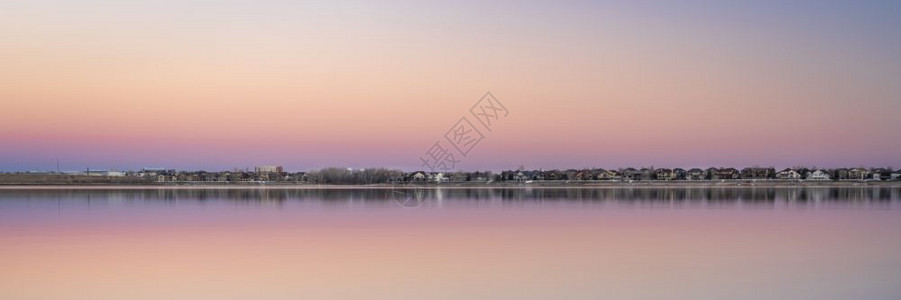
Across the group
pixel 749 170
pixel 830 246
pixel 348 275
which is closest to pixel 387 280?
pixel 348 275

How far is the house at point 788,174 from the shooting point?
75794 mm

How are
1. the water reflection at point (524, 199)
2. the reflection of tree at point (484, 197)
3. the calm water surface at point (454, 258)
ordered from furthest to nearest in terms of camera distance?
the reflection of tree at point (484, 197)
the water reflection at point (524, 199)
the calm water surface at point (454, 258)

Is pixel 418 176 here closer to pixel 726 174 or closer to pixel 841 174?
pixel 726 174

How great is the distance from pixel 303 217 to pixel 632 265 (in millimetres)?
10388

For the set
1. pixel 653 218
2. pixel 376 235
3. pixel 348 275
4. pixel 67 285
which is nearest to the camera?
pixel 67 285

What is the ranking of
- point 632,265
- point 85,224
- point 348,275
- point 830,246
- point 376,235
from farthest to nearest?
1. point 85,224
2. point 376,235
3. point 830,246
4. point 632,265
5. point 348,275

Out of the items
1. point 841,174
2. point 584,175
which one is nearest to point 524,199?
point 584,175

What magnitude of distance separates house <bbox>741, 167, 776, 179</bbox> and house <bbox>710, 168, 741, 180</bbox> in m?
0.63

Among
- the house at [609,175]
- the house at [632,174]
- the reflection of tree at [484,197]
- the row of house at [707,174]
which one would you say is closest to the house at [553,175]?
the row of house at [707,174]

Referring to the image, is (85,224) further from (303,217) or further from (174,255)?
(174,255)

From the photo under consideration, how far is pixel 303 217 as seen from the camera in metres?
17.8

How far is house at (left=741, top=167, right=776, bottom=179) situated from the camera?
7810cm

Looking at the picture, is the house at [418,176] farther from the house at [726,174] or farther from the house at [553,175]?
the house at [726,174]

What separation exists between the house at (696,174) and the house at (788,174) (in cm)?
708
